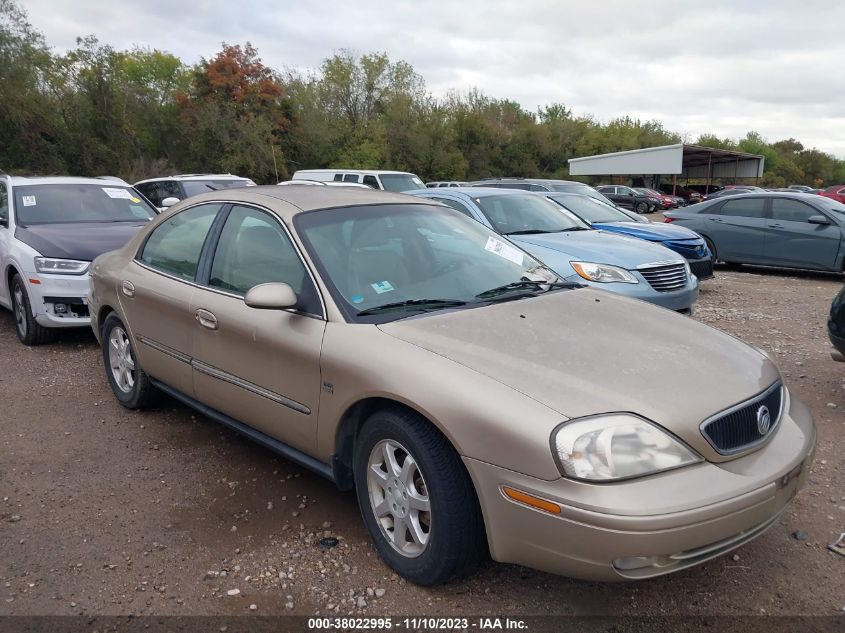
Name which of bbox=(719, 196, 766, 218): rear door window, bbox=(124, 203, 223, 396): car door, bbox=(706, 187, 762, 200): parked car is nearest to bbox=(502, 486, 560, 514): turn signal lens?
bbox=(124, 203, 223, 396): car door

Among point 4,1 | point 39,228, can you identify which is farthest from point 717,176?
point 39,228

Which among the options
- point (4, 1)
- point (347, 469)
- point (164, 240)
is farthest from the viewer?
point (4, 1)

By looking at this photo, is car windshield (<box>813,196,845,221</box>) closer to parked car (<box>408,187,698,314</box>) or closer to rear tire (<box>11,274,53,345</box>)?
parked car (<box>408,187,698,314</box>)

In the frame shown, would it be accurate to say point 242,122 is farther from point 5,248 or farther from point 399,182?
point 5,248

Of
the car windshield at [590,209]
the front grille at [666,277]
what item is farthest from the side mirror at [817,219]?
the front grille at [666,277]

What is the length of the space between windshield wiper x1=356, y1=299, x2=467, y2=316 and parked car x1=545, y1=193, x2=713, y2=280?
5855 millimetres

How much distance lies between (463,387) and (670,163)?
1746 inches

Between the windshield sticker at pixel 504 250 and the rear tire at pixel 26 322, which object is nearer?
the windshield sticker at pixel 504 250

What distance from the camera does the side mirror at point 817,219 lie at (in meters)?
10.4

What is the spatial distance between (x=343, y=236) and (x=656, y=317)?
1.63 metres

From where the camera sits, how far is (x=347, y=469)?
303 centimetres

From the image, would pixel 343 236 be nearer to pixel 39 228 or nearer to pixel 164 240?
pixel 164 240

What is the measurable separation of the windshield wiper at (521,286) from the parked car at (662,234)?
512cm

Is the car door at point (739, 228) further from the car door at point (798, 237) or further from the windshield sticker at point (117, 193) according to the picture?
the windshield sticker at point (117, 193)
